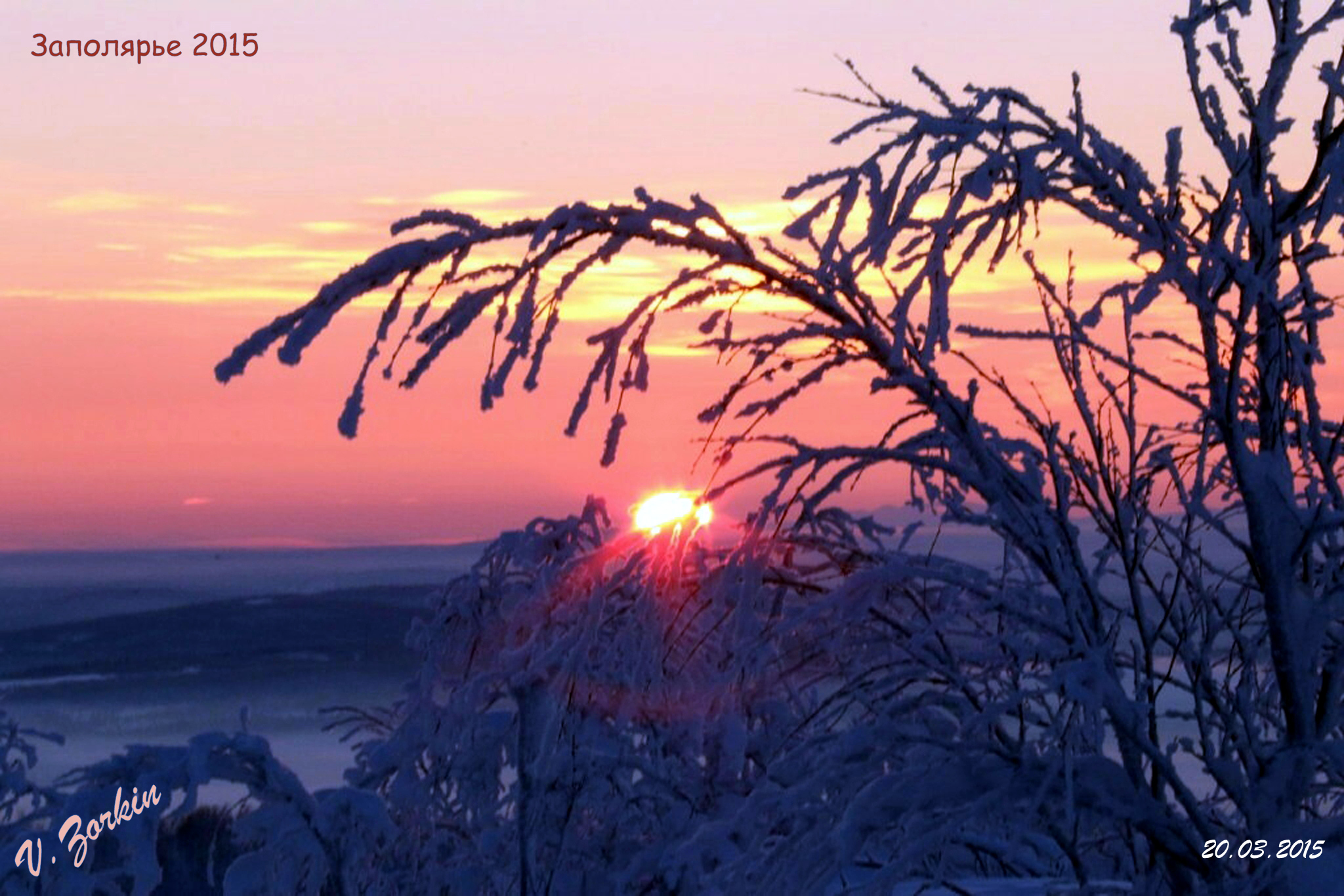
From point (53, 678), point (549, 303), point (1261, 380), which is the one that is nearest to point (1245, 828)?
point (1261, 380)

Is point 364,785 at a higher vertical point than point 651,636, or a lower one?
lower

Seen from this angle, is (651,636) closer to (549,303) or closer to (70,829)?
(549,303)

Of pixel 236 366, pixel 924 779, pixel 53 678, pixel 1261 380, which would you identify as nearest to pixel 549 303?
pixel 236 366

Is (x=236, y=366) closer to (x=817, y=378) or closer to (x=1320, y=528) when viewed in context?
(x=817, y=378)

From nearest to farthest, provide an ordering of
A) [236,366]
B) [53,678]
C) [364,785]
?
[236,366] < [364,785] < [53,678]

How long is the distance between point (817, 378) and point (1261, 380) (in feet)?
5.01

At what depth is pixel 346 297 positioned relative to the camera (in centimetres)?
465

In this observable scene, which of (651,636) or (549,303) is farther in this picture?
(651,636)

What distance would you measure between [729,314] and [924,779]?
1.57m

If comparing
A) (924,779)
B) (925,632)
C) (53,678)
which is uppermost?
(925,632)

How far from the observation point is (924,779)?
4.96m

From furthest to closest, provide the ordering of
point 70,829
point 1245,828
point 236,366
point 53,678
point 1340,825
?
point 53,678, point 70,829, point 1245,828, point 1340,825, point 236,366

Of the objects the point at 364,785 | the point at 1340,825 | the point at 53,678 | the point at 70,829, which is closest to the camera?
the point at 1340,825

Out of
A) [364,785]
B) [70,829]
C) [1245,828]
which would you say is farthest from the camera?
[364,785]
